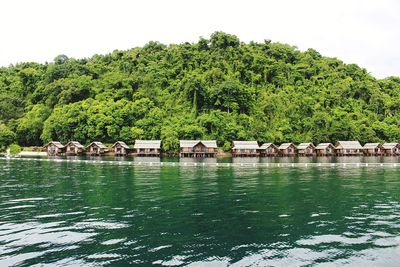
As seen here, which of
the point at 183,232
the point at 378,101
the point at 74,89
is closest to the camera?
the point at 183,232

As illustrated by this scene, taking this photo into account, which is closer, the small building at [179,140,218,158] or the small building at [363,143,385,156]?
the small building at [179,140,218,158]

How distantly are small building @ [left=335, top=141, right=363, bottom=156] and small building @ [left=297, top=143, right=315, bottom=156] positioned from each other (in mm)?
6888

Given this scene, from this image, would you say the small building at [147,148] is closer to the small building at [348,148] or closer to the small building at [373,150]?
the small building at [348,148]

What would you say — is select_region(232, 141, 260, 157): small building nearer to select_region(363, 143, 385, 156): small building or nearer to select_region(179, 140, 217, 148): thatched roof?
select_region(179, 140, 217, 148): thatched roof

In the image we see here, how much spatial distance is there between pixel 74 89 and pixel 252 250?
109 metres

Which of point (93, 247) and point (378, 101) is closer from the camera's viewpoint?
point (93, 247)

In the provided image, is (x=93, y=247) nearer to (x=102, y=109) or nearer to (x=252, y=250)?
(x=252, y=250)

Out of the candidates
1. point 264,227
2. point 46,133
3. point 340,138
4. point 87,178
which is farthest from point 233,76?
point 264,227

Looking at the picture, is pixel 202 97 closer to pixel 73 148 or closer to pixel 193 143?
pixel 193 143

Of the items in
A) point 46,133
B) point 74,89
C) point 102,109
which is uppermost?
point 74,89

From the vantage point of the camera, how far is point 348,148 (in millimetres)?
94125

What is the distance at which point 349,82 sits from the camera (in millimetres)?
127500

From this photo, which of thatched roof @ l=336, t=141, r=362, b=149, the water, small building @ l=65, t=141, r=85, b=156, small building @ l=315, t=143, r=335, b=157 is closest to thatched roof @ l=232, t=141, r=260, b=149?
small building @ l=315, t=143, r=335, b=157

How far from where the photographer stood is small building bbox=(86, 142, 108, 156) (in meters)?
89.8
